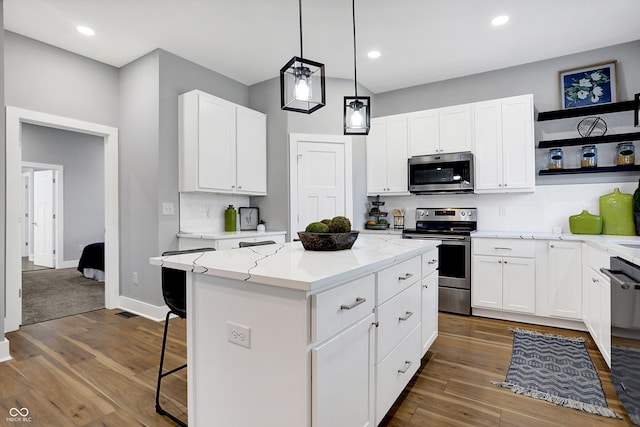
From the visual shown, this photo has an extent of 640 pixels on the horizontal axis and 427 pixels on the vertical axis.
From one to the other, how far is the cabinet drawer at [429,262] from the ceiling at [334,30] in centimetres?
212

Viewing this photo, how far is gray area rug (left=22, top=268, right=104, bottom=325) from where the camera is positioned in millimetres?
3709

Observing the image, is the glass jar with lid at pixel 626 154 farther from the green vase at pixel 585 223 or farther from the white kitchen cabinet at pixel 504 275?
the white kitchen cabinet at pixel 504 275

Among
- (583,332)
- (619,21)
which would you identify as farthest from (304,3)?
(583,332)

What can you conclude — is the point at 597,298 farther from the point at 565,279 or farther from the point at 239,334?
the point at 239,334

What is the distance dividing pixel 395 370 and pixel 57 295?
477 cm

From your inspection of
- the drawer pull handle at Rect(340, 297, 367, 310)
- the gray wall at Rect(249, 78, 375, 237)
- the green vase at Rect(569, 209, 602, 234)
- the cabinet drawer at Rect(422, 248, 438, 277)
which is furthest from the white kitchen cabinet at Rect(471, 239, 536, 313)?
the drawer pull handle at Rect(340, 297, 367, 310)

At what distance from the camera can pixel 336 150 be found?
4.38m

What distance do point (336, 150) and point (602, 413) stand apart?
3482mm

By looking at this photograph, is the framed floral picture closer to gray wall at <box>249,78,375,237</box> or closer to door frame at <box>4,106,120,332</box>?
gray wall at <box>249,78,375,237</box>

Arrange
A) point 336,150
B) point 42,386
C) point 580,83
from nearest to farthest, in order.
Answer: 1. point 42,386
2. point 580,83
3. point 336,150

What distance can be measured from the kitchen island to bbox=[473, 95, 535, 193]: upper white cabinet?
2.66 meters

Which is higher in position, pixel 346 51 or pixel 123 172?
pixel 346 51

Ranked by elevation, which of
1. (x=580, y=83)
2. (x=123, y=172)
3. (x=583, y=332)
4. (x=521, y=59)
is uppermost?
(x=521, y=59)

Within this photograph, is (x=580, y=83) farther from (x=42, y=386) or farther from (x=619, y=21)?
(x=42, y=386)
